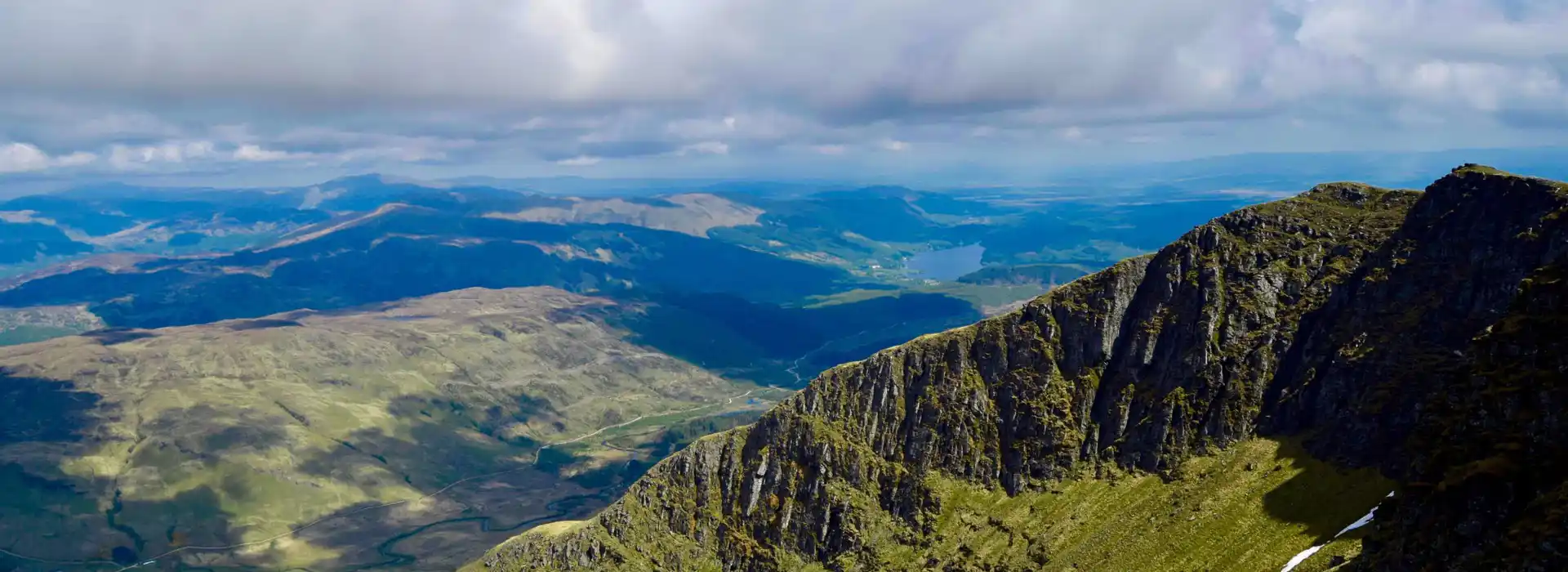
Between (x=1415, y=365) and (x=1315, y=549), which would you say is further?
(x=1415, y=365)

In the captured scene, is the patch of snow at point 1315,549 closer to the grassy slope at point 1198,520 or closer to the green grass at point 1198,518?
the green grass at point 1198,518

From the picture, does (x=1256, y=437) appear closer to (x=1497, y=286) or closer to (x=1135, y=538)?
(x=1135, y=538)

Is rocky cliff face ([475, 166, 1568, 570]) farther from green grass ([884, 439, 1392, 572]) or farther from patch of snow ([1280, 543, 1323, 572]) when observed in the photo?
patch of snow ([1280, 543, 1323, 572])

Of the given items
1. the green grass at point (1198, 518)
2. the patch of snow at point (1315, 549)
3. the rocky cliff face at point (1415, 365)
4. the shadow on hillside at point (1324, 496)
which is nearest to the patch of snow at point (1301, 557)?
the patch of snow at point (1315, 549)

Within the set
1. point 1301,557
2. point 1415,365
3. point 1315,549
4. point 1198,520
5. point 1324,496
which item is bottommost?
point 1198,520

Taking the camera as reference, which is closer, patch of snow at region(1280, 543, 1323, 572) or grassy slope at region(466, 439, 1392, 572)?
patch of snow at region(1280, 543, 1323, 572)

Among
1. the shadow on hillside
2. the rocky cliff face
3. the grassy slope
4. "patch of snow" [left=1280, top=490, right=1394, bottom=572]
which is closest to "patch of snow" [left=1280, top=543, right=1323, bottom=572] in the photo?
"patch of snow" [left=1280, top=490, right=1394, bottom=572]

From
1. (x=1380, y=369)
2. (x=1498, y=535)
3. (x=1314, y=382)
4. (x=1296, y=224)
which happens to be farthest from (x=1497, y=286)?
(x=1498, y=535)

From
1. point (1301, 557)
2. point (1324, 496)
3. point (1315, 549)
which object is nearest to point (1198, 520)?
point (1324, 496)

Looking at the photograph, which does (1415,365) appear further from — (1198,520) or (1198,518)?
(1198,520)
